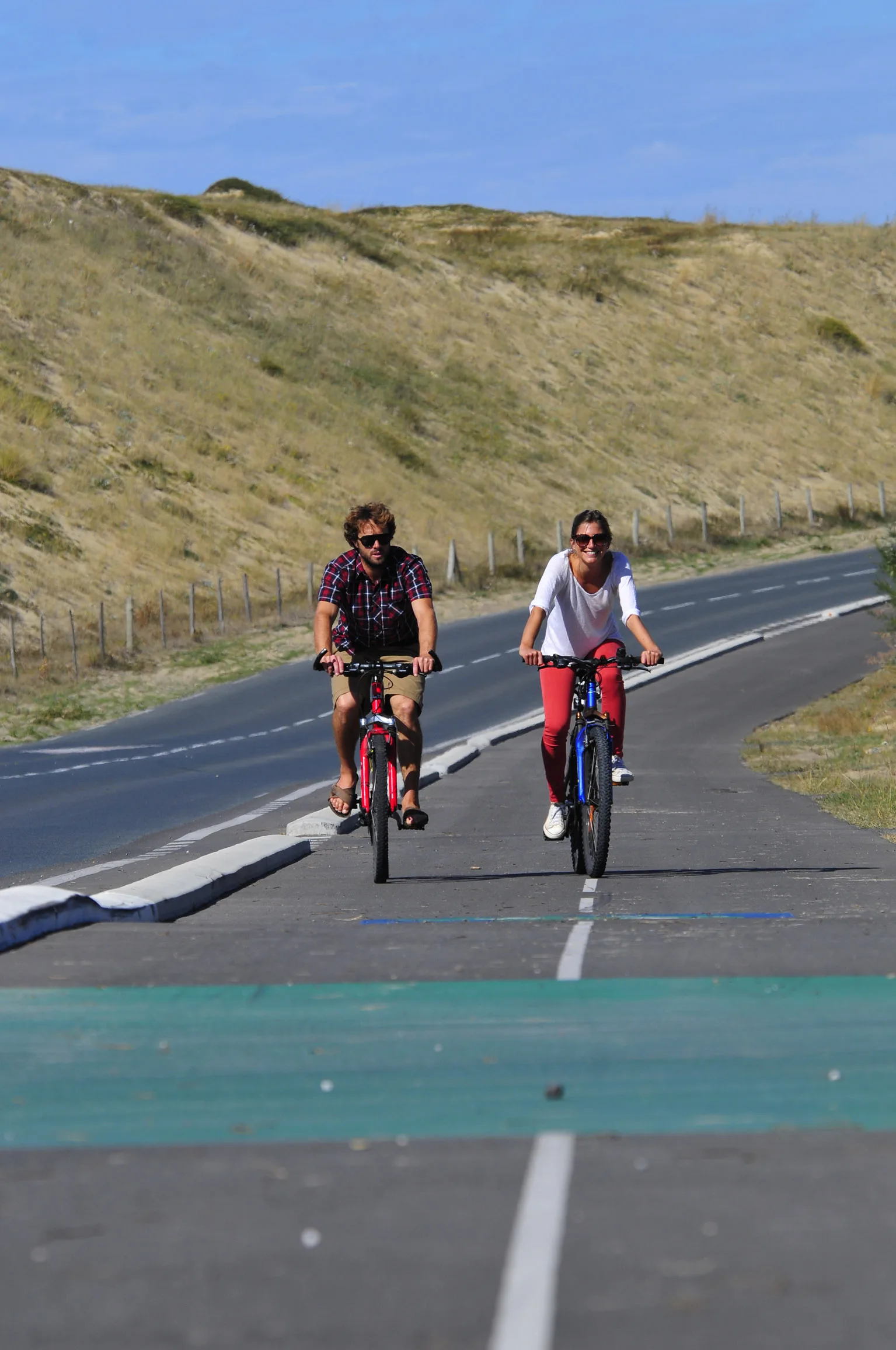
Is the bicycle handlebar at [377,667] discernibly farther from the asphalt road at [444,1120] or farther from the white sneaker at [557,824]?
the asphalt road at [444,1120]

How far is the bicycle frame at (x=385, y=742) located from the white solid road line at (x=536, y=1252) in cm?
638

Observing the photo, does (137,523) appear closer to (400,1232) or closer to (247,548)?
(247,548)

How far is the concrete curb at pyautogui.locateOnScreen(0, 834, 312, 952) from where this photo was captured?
328 inches

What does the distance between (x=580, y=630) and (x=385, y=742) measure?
4.46 ft

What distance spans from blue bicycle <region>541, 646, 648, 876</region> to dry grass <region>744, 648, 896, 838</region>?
3.44m

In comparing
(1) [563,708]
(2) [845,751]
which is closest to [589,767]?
(1) [563,708]

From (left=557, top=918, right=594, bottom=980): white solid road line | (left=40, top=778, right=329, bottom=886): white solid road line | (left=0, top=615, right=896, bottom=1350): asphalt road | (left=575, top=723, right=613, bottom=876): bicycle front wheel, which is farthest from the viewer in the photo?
(left=40, top=778, right=329, bottom=886): white solid road line

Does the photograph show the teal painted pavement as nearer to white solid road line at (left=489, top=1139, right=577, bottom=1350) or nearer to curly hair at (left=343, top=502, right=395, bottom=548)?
white solid road line at (left=489, top=1139, right=577, bottom=1350)

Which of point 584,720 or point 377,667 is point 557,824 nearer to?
point 584,720

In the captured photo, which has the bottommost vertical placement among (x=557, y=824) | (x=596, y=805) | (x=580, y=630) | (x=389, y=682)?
(x=557, y=824)

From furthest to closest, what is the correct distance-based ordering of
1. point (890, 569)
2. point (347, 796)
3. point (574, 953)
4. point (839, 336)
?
point (839, 336), point (890, 569), point (347, 796), point (574, 953)

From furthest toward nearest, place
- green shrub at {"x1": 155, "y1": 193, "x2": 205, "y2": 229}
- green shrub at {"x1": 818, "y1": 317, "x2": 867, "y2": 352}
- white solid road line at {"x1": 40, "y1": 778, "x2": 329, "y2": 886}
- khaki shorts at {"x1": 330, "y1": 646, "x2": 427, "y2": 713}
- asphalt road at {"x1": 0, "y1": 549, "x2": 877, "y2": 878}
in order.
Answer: green shrub at {"x1": 818, "y1": 317, "x2": 867, "y2": 352} < green shrub at {"x1": 155, "y1": 193, "x2": 205, "y2": 229} < asphalt road at {"x1": 0, "y1": 549, "x2": 877, "y2": 878} < white solid road line at {"x1": 40, "y1": 778, "x2": 329, "y2": 886} < khaki shorts at {"x1": 330, "y1": 646, "x2": 427, "y2": 713}

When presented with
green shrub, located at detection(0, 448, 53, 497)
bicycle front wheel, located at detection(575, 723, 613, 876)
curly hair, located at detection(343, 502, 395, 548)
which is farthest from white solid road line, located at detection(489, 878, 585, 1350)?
green shrub, located at detection(0, 448, 53, 497)

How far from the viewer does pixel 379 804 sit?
11.1 metres
